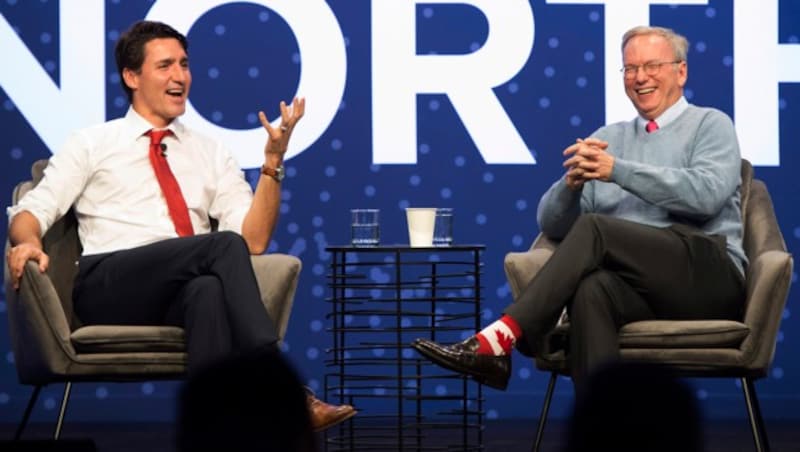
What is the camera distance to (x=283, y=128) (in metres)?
3.82

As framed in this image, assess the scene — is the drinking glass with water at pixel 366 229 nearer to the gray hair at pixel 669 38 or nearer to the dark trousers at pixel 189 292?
the dark trousers at pixel 189 292

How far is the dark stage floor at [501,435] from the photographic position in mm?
4410

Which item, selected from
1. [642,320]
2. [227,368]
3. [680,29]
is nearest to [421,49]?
[680,29]

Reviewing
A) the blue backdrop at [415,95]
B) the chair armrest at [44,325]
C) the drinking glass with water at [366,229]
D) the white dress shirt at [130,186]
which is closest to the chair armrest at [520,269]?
the drinking glass with water at [366,229]

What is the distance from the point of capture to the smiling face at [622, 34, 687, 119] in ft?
13.3

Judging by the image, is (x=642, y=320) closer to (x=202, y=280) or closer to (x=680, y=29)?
(x=202, y=280)

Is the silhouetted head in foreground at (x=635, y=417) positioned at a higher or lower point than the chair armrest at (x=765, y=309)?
higher

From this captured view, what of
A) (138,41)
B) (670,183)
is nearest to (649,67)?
(670,183)

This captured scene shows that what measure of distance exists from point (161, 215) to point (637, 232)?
53.8 inches

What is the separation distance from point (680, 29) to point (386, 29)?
1.10 m

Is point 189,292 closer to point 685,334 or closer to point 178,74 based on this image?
point 178,74

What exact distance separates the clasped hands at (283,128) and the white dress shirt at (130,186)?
239 millimetres

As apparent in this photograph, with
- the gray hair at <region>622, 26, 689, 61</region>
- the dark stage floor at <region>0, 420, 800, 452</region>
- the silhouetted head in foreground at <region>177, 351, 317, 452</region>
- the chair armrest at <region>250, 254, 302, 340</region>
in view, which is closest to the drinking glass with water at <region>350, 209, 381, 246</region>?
the chair armrest at <region>250, 254, 302, 340</region>

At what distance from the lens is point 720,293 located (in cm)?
368
